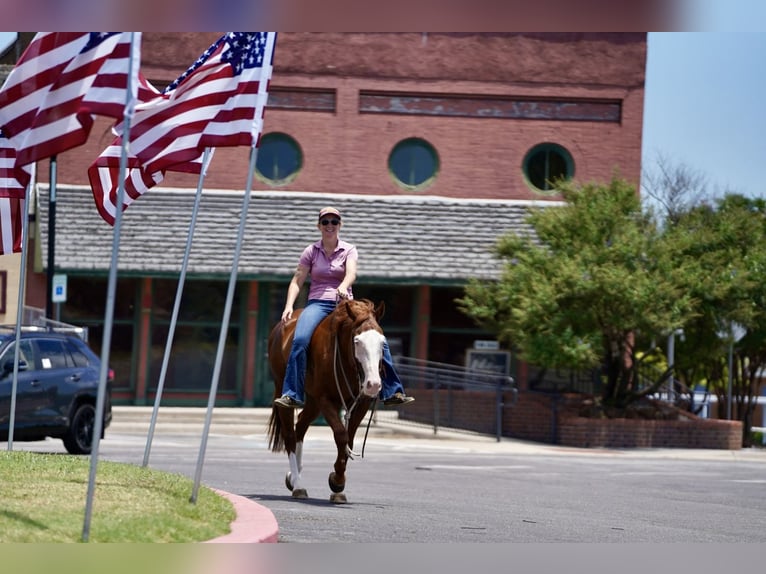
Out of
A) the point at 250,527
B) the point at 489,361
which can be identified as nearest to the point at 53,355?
the point at 250,527

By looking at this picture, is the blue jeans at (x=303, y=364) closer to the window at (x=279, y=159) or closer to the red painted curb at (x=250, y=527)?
the red painted curb at (x=250, y=527)

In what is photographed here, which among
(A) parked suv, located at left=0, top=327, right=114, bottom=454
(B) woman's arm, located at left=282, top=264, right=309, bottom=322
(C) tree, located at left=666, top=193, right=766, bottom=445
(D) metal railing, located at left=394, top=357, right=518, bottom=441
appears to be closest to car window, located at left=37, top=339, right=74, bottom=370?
(A) parked suv, located at left=0, top=327, right=114, bottom=454

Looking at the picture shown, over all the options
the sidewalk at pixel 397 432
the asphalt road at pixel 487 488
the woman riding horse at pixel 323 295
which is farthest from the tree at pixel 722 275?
the woman riding horse at pixel 323 295

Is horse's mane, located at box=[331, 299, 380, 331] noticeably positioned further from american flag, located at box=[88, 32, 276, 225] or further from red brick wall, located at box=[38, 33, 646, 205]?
red brick wall, located at box=[38, 33, 646, 205]

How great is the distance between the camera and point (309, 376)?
45.2 feet

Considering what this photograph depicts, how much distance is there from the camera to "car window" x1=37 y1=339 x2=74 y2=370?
A: 20578 millimetres

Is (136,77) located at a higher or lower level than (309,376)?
higher

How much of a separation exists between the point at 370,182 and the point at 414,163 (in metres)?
1.29

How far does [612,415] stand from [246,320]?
30.2 feet

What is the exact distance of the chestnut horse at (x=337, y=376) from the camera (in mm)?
12898

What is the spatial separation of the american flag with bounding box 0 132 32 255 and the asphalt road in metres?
3.51

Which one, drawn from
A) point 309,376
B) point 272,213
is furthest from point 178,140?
point 272,213
